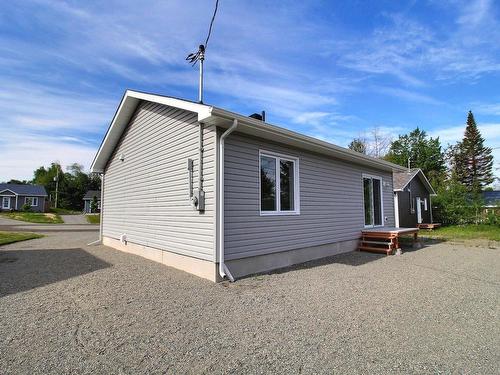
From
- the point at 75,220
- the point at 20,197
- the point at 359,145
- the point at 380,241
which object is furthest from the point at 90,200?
the point at 380,241

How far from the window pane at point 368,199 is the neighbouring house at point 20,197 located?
50783 millimetres

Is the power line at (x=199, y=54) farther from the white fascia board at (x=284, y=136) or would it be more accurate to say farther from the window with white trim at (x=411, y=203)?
the window with white trim at (x=411, y=203)

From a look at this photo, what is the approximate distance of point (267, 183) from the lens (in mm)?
6660

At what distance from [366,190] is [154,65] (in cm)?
823

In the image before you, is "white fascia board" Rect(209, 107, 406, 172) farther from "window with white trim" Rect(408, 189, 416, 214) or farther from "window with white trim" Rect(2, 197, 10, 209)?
"window with white trim" Rect(2, 197, 10, 209)

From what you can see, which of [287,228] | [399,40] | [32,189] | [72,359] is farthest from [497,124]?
[32,189]

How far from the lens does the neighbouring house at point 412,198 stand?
58.4 feet

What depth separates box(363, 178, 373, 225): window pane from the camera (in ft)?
33.9

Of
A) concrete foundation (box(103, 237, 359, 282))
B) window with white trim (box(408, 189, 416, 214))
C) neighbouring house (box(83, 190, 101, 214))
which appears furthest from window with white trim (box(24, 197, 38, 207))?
window with white trim (box(408, 189, 416, 214))

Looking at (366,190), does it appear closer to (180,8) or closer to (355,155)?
(355,155)

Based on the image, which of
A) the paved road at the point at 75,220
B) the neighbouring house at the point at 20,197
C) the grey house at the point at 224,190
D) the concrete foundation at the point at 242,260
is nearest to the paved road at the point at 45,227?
the paved road at the point at 75,220

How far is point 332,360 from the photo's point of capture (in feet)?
9.12

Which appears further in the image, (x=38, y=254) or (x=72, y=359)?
(x=38, y=254)

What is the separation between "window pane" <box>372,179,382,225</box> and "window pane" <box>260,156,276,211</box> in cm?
573
